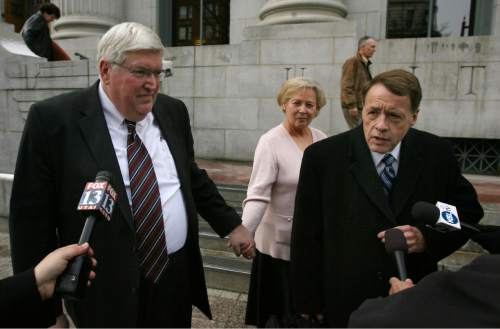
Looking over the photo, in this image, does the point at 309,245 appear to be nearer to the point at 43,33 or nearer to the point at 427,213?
the point at 427,213

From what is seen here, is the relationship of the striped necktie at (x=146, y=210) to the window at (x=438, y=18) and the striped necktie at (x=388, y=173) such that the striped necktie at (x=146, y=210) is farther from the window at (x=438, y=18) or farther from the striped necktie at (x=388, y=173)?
the window at (x=438, y=18)

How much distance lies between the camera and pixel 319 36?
746 centimetres

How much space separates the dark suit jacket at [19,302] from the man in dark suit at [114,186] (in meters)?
0.38

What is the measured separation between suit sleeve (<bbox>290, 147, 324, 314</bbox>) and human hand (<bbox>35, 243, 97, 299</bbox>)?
44.0 inches

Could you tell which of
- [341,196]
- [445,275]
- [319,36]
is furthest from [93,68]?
[445,275]

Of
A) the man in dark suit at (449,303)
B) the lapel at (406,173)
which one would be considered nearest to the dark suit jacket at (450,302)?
the man in dark suit at (449,303)

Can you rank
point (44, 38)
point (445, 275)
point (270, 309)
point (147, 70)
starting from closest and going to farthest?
point (445, 275), point (147, 70), point (270, 309), point (44, 38)

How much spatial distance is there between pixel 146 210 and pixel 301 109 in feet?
4.50

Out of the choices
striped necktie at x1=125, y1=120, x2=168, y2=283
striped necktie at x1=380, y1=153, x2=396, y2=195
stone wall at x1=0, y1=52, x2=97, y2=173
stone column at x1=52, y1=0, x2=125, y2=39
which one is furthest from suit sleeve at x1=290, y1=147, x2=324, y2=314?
stone column at x1=52, y1=0, x2=125, y2=39

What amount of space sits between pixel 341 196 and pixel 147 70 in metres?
1.14

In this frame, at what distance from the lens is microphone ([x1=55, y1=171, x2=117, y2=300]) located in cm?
122

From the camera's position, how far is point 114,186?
5.69 ft

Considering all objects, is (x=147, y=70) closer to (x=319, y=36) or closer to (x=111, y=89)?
(x=111, y=89)

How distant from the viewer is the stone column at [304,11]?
24.8ft
